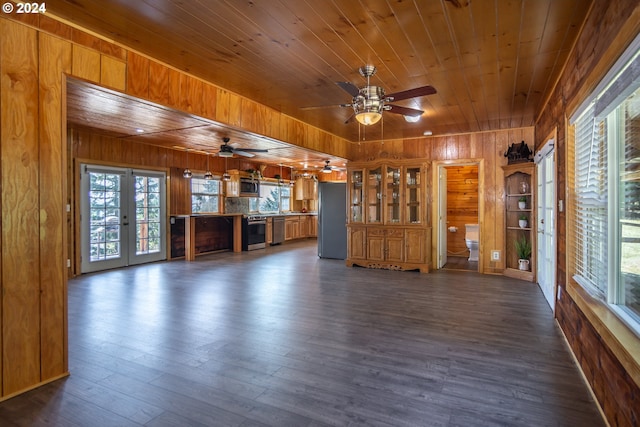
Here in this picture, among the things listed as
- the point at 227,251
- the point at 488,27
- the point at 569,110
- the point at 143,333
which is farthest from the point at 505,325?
the point at 227,251

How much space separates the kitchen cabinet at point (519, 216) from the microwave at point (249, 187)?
6.09 meters

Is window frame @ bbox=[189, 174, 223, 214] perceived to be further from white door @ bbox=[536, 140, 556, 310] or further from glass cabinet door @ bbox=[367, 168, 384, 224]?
white door @ bbox=[536, 140, 556, 310]

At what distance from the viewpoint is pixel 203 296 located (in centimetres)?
463

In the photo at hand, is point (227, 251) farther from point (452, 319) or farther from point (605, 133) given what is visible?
point (605, 133)

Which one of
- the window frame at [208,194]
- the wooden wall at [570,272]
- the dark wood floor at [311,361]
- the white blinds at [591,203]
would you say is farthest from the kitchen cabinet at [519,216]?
the window frame at [208,194]

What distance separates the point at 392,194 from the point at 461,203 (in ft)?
8.36

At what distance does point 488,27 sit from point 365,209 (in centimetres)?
441

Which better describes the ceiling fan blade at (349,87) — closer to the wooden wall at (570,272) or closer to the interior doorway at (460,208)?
the wooden wall at (570,272)

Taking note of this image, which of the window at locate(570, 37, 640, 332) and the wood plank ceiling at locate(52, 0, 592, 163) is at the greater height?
the wood plank ceiling at locate(52, 0, 592, 163)

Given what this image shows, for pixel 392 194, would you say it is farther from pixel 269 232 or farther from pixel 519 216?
pixel 269 232

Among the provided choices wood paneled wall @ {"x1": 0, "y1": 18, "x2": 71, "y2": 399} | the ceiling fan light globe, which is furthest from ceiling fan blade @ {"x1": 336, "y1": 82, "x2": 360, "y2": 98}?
wood paneled wall @ {"x1": 0, "y1": 18, "x2": 71, "y2": 399}

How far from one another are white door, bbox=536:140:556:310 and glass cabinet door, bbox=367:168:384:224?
258cm

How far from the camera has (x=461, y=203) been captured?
8.27 metres

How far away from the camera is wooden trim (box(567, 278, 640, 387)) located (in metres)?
1.47
